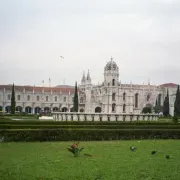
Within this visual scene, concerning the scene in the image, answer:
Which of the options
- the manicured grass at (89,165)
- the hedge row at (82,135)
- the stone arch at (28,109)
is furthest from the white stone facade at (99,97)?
the manicured grass at (89,165)

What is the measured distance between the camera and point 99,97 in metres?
90.7

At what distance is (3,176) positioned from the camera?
36.7 feet

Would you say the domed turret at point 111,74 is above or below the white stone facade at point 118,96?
above

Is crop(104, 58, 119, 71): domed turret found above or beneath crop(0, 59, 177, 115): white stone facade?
above

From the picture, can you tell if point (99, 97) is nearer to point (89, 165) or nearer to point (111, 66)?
point (111, 66)

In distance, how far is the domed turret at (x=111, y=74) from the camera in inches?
3420

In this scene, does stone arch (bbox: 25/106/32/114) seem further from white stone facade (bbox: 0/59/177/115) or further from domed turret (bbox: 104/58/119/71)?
domed turret (bbox: 104/58/119/71)

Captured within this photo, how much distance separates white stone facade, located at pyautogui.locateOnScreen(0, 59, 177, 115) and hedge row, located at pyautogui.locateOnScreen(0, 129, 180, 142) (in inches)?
2367

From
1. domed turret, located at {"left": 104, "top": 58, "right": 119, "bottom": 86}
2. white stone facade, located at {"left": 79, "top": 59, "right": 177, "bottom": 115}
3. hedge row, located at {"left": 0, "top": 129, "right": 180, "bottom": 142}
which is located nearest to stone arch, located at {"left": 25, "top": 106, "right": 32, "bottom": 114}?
white stone facade, located at {"left": 79, "top": 59, "right": 177, "bottom": 115}

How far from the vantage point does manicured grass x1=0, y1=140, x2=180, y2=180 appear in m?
11.4

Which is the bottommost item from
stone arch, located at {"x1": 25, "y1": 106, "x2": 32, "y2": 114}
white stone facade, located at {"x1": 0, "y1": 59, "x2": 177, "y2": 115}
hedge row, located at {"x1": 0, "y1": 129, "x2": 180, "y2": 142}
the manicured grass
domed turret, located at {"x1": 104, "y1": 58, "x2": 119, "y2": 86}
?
the manicured grass

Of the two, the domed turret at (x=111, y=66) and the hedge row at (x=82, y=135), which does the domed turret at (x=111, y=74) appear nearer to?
the domed turret at (x=111, y=66)

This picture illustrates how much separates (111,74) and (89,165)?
74.3 metres

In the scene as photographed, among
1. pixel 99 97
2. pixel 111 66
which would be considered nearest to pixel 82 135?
pixel 111 66
